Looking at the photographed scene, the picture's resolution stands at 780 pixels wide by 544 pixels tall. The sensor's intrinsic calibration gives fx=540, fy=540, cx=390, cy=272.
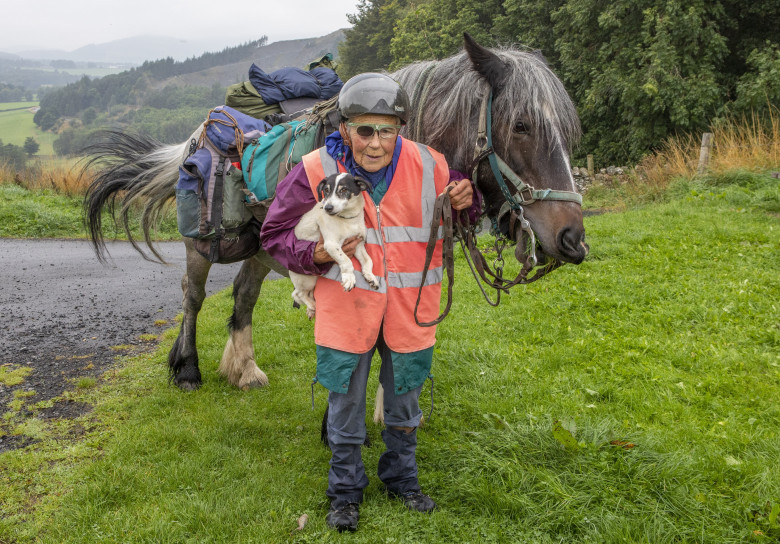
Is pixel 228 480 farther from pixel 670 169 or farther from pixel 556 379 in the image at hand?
pixel 670 169

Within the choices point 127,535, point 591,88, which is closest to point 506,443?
point 127,535

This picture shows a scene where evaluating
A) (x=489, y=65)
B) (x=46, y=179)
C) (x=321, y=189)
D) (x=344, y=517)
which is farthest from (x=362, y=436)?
(x=46, y=179)

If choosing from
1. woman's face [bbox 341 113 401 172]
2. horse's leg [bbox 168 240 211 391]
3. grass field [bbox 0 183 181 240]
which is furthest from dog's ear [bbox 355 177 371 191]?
grass field [bbox 0 183 181 240]

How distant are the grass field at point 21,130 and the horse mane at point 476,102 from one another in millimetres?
48737

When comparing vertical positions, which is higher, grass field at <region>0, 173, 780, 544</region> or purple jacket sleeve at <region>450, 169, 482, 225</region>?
purple jacket sleeve at <region>450, 169, 482, 225</region>

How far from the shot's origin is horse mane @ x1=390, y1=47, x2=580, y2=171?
2.65 m

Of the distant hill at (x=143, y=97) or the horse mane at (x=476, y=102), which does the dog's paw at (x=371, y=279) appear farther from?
the distant hill at (x=143, y=97)

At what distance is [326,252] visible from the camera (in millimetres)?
2539

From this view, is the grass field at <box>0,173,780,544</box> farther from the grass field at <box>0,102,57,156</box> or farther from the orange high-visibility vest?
the grass field at <box>0,102,57,156</box>

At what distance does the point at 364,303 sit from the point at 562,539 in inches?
58.0

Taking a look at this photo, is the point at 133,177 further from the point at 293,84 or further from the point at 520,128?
the point at 520,128

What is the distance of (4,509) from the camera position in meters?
3.03

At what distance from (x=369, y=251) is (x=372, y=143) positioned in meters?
0.51

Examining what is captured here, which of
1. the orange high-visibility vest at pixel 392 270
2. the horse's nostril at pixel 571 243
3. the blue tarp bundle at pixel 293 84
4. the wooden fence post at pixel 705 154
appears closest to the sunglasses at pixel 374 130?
the orange high-visibility vest at pixel 392 270
